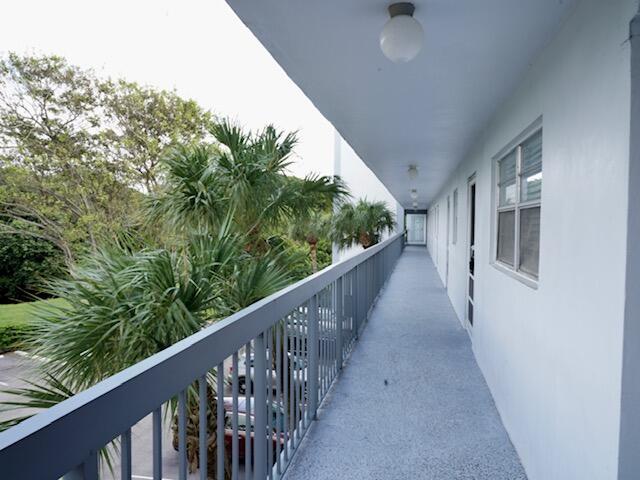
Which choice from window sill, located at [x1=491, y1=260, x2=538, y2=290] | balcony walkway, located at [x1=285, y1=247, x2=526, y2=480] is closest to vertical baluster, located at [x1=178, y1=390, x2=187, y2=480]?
balcony walkway, located at [x1=285, y1=247, x2=526, y2=480]

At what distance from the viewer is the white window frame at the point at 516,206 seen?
2.35 meters

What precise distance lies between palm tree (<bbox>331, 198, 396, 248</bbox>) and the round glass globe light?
1238cm

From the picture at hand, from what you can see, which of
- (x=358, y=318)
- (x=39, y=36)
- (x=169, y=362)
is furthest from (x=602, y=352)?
(x=39, y=36)

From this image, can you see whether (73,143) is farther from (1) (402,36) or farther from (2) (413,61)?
(1) (402,36)

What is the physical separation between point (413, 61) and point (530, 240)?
4.12 feet

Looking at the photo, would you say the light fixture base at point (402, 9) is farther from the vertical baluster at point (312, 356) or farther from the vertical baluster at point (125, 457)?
the vertical baluster at point (125, 457)

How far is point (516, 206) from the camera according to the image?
276cm

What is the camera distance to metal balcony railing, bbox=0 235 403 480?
2.32ft

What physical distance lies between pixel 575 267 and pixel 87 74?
12.2m

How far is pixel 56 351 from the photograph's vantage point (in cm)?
203

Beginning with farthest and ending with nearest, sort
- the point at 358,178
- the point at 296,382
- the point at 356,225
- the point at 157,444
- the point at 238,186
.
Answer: the point at 358,178 → the point at 356,225 → the point at 238,186 → the point at 296,382 → the point at 157,444

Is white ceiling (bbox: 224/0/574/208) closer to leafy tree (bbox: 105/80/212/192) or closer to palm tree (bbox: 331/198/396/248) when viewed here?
leafy tree (bbox: 105/80/212/192)

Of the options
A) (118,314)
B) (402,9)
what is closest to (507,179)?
(402,9)

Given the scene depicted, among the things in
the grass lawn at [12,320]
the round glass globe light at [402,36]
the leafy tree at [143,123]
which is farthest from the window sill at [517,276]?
the leafy tree at [143,123]
